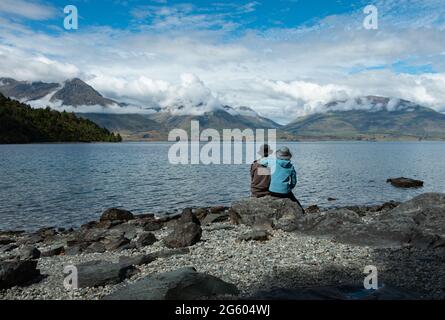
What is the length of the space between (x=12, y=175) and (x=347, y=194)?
2279 inches

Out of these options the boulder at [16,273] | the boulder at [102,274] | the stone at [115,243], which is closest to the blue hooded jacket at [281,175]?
the stone at [115,243]

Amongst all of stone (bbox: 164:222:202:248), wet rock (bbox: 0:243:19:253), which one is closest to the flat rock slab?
stone (bbox: 164:222:202:248)

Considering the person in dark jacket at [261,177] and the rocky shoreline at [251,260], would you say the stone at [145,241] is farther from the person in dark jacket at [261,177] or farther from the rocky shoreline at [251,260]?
the person in dark jacket at [261,177]

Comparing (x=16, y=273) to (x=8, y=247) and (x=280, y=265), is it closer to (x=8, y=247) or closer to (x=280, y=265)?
(x=280, y=265)

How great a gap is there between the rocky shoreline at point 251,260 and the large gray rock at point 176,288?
0.03 m

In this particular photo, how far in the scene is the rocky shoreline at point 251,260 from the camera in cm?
1244

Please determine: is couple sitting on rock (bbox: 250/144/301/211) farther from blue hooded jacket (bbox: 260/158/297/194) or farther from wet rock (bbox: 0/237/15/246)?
wet rock (bbox: 0/237/15/246)

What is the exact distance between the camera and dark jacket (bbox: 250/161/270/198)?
26.0 meters

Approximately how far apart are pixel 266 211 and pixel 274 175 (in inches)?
89.9

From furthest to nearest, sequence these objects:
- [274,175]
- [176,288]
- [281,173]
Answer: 1. [274,175]
2. [281,173]
3. [176,288]

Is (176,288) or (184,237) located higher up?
(176,288)

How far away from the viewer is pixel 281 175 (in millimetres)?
25797

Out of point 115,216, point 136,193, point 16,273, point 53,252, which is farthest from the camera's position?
point 136,193

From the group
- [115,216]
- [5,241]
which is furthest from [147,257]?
[115,216]
